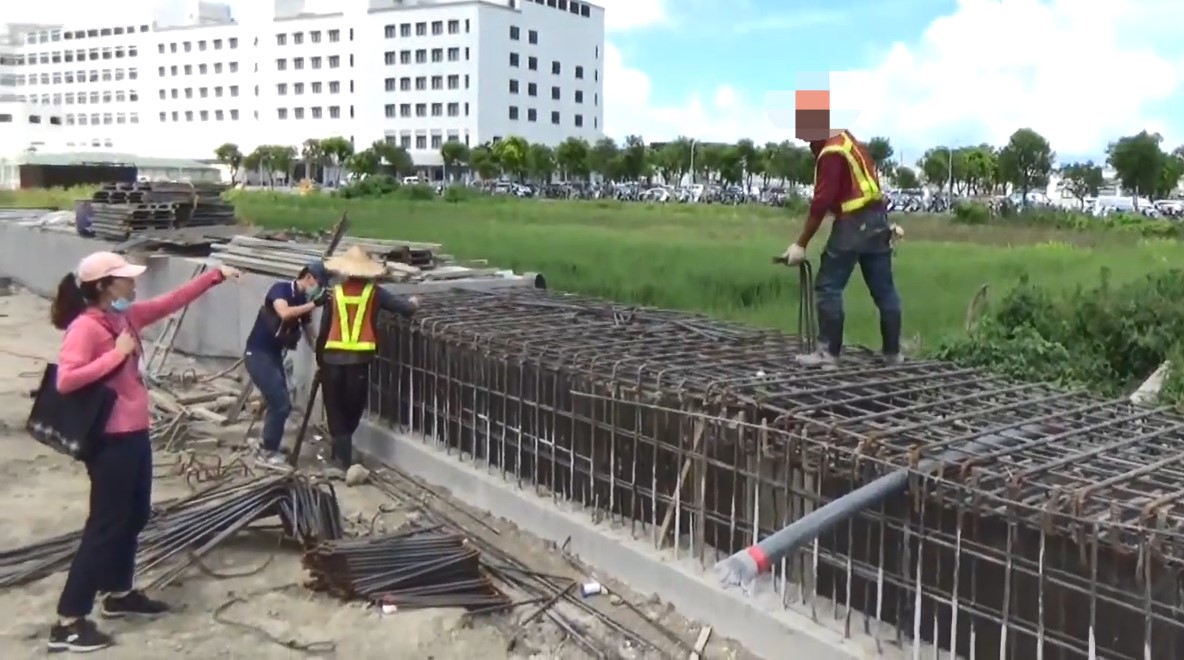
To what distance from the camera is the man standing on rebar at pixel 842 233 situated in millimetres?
6367

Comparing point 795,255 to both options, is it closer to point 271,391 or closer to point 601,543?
point 601,543

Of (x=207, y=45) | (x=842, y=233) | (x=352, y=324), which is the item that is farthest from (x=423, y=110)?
(x=842, y=233)

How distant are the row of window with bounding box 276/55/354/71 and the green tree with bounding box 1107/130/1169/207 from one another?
196 ft

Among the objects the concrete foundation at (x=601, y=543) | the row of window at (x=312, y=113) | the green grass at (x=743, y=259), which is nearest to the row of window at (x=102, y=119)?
the row of window at (x=312, y=113)

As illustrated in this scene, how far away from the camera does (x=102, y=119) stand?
10044 centimetres

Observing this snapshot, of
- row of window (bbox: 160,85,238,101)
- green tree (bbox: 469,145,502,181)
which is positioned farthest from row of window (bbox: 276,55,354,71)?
green tree (bbox: 469,145,502,181)

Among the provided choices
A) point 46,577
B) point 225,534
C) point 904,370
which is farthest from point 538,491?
point 46,577

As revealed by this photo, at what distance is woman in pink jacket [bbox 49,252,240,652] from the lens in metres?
4.91

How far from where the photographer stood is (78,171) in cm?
5581

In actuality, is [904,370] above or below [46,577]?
above

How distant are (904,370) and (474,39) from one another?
261ft

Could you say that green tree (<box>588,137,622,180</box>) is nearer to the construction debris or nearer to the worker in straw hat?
the construction debris

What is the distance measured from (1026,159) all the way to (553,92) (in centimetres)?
4906

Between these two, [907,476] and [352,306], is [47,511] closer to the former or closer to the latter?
[352,306]
